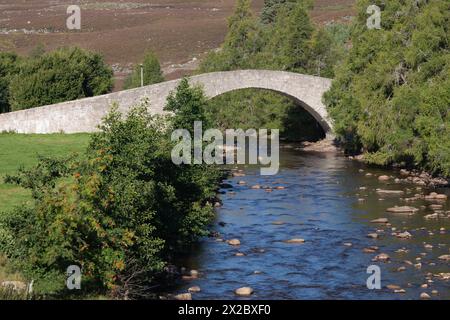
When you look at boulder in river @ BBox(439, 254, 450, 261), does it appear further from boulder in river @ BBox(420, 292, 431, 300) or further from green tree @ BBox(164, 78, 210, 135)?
green tree @ BBox(164, 78, 210, 135)

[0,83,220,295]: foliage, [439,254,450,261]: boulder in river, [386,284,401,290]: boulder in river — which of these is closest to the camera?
[0,83,220,295]: foliage

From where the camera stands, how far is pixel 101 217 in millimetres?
21953

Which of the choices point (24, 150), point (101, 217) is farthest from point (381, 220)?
point (24, 150)

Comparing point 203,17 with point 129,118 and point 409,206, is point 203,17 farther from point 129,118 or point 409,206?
point 129,118

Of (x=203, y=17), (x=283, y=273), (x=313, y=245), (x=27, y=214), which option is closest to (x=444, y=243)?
(x=313, y=245)

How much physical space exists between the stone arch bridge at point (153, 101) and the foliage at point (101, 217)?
23289mm

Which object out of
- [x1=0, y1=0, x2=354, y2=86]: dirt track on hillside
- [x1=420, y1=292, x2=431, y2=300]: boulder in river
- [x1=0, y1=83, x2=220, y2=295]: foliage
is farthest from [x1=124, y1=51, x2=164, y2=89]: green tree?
[x1=420, y1=292, x2=431, y2=300]: boulder in river

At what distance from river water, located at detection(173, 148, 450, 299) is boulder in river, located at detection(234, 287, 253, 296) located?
0.16 m

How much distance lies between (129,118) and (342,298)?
349 inches

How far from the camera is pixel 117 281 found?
76.5ft

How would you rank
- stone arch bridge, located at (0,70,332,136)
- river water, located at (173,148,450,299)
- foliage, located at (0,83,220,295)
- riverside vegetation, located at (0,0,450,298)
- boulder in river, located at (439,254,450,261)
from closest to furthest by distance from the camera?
foliage, located at (0,83,220,295), riverside vegetation, located at (0,0,450,298), river water, located at (173,148,450,299), boulder in river, located at (439,254,450,261), stone arch bridge, located at (0,70,332,136)

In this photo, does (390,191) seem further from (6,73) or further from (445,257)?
(6,73)

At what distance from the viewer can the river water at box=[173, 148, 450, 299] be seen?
26312 mm

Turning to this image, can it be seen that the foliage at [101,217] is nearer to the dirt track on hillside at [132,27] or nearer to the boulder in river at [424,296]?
the boulder in river at [424,296]
